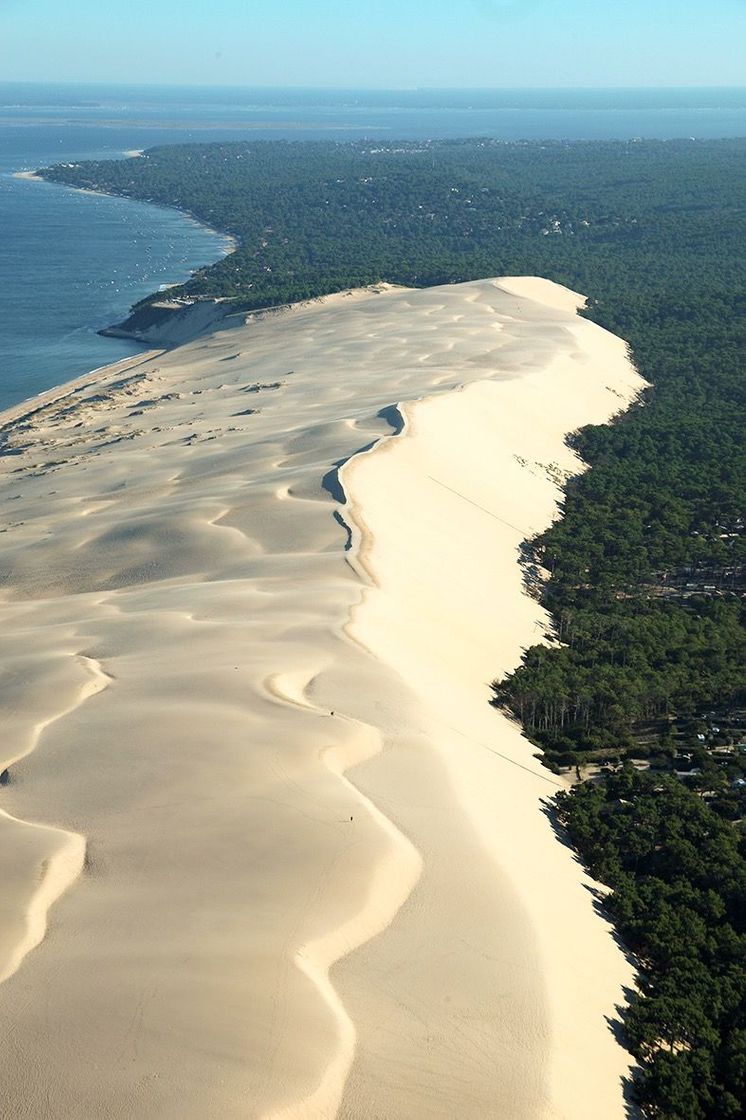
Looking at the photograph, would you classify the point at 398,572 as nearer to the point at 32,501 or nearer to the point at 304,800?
the point at 304,800

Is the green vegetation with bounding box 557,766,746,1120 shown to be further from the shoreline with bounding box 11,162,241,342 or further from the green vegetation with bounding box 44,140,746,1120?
the shoreline with bounding box 11,162,241,342

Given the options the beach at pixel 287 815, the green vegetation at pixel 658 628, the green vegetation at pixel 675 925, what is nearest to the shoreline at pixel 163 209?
the green vegetation at pixel 658 628

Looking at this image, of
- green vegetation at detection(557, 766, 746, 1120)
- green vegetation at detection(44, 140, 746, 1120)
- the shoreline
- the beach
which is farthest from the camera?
the shoreline

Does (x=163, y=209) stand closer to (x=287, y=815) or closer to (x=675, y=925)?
(x=287, y=815)

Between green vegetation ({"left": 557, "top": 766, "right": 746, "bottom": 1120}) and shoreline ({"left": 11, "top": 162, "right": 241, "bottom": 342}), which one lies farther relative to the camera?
shoreline ({"left": 11, "top": 162, "right": 241, "bottom": 342})

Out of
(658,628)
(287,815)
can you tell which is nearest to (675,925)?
(287,815)

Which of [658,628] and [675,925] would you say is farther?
[658,628]

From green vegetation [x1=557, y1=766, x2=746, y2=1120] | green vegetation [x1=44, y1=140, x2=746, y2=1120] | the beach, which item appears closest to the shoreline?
green vegetation [x1=44, y1=140, x2=746, y2=1120]

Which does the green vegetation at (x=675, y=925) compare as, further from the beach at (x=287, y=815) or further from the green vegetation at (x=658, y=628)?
the beach at (x=287, y=815)

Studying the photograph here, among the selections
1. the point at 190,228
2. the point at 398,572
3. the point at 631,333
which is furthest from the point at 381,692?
the point at 190,228
